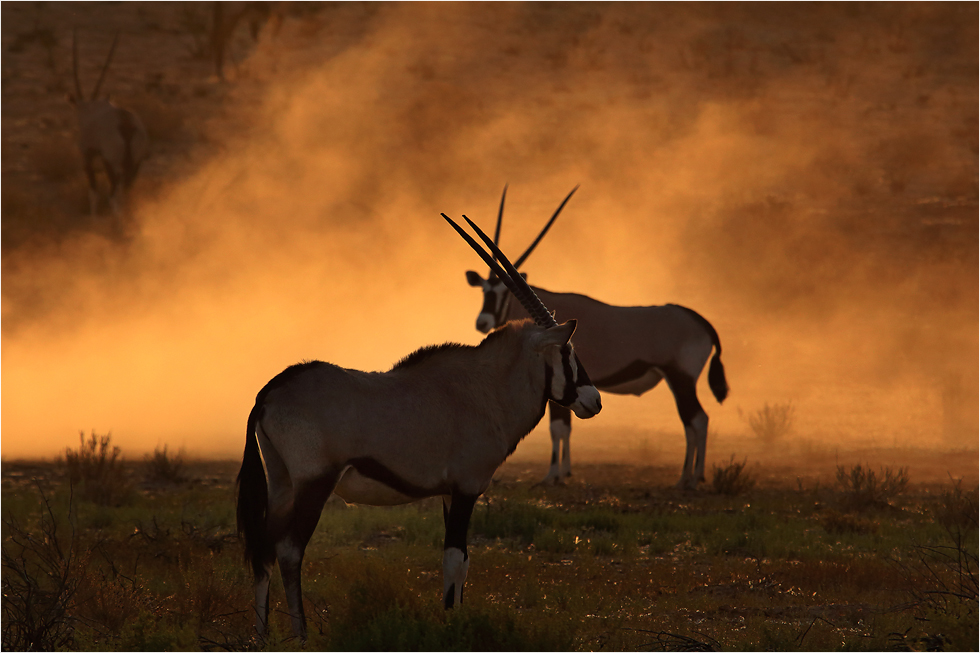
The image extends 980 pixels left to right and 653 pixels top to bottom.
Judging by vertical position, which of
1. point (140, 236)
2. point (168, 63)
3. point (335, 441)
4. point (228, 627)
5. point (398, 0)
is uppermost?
point (398, 0)

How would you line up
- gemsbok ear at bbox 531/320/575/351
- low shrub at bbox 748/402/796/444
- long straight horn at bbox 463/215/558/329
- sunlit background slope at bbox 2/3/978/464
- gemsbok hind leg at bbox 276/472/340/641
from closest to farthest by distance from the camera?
gemsbok hind leg at bbox 276/472/340/641 < gemsbok ear at bbox 531/320/575/351 < long straight horn at bbox 463/215/558/329 < low shrub at bbox 748/402/796/444 < sunlit background slope at bbox 2/3/978/464

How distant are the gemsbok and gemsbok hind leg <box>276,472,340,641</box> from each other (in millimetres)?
26435

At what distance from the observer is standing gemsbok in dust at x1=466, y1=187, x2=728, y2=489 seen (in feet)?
47.6

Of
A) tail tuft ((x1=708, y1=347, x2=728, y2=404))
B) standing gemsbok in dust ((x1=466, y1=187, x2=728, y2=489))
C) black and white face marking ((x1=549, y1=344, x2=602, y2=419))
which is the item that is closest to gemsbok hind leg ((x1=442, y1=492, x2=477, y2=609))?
black and white face marking ((x1=549, y1=344, x2=602, y2=419))

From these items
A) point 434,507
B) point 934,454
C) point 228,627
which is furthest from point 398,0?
point 228,627

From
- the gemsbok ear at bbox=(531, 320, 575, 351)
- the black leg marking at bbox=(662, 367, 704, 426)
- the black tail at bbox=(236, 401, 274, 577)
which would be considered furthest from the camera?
the black leg marking at bbox=(662, 367, 704, 426)

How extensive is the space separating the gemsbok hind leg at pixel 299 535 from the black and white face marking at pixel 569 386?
161 cm

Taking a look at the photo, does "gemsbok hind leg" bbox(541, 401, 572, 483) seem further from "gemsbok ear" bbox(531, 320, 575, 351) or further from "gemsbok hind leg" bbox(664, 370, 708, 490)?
"gemsbok ear" bbox(531, 320, 575, 351)

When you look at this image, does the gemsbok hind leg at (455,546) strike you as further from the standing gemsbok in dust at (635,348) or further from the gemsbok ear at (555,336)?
the standing gemsbok in dust at (635,348)

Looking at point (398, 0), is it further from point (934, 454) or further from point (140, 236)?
point (934, 454)

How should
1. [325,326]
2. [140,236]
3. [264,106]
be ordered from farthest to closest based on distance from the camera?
1. [264,106]
2. [140,236]
3. [325,326]

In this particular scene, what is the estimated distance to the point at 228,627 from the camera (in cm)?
739

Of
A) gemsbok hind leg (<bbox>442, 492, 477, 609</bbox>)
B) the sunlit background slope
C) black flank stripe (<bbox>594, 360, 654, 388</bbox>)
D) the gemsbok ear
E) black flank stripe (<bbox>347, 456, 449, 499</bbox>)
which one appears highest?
the sunlit background slope

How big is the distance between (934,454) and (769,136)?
24.1 metres
